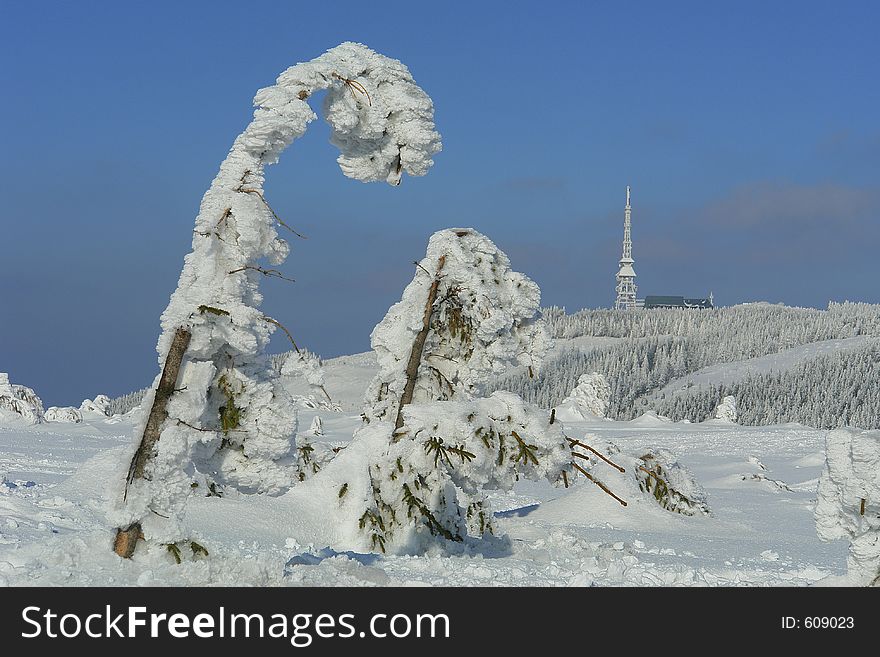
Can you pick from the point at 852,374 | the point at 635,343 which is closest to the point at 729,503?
the point at 852,374

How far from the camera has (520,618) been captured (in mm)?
4922

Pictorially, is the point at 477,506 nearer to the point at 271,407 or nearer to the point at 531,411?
the point at 531,411

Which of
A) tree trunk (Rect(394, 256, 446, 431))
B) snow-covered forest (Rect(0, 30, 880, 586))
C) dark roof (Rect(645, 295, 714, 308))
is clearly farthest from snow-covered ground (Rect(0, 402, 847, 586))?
dark roof (Rect(645, 295, 714, 308))

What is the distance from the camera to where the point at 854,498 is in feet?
15.6

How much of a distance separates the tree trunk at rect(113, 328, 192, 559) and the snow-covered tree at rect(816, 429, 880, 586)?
3.54 metres

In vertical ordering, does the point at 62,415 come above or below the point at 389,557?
above

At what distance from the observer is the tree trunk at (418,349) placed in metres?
8.27

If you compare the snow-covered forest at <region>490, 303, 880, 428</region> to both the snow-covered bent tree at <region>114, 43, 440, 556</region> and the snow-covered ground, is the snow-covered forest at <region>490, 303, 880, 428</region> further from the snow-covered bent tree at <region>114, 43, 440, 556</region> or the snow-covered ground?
the snow-covered bent tree at <region>114, 43, 440, 556</region>

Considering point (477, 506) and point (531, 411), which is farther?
point (477, 506)

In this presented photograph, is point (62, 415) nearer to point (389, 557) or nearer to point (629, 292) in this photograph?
point (389, 557)

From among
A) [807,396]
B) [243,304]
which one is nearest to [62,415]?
[243,304]

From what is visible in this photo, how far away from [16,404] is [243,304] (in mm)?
20115

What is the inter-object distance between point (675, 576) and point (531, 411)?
5.69ft

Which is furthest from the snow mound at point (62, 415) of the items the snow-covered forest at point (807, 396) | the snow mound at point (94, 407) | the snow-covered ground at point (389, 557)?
the snow-covered forest at point (807, 396)
